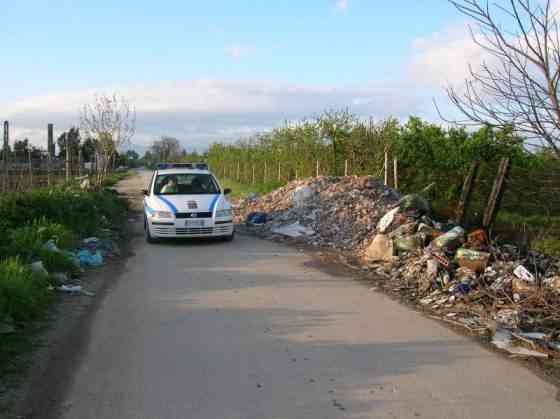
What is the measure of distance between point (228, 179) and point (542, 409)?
44.8 meters

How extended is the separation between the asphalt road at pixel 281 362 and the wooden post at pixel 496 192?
2.71 metres

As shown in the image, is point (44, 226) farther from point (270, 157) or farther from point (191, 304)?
point (270, 157)

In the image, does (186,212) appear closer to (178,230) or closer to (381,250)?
(178,230)

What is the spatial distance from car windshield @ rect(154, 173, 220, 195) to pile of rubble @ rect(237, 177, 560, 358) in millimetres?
2125

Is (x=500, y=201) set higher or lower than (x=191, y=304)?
higher

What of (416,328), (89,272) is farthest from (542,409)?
(89,272)

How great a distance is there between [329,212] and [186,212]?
4238 millimetres

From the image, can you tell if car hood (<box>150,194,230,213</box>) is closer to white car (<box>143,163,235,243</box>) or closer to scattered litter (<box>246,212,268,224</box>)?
white car (<box>143,163,235,243</box>)

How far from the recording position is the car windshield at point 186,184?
14.3 m

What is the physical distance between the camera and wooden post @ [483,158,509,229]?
9188mm

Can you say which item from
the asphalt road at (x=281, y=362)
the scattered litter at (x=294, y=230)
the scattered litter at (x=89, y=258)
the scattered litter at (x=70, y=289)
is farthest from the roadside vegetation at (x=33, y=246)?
the scattered litter at (x=294, y=230)

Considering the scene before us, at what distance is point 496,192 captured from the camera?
31.2 feet

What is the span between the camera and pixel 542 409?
433 centimetres

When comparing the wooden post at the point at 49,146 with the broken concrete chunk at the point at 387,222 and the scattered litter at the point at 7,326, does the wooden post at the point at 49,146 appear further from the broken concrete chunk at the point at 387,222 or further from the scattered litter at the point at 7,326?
the scattered litter at the point at 7,326
